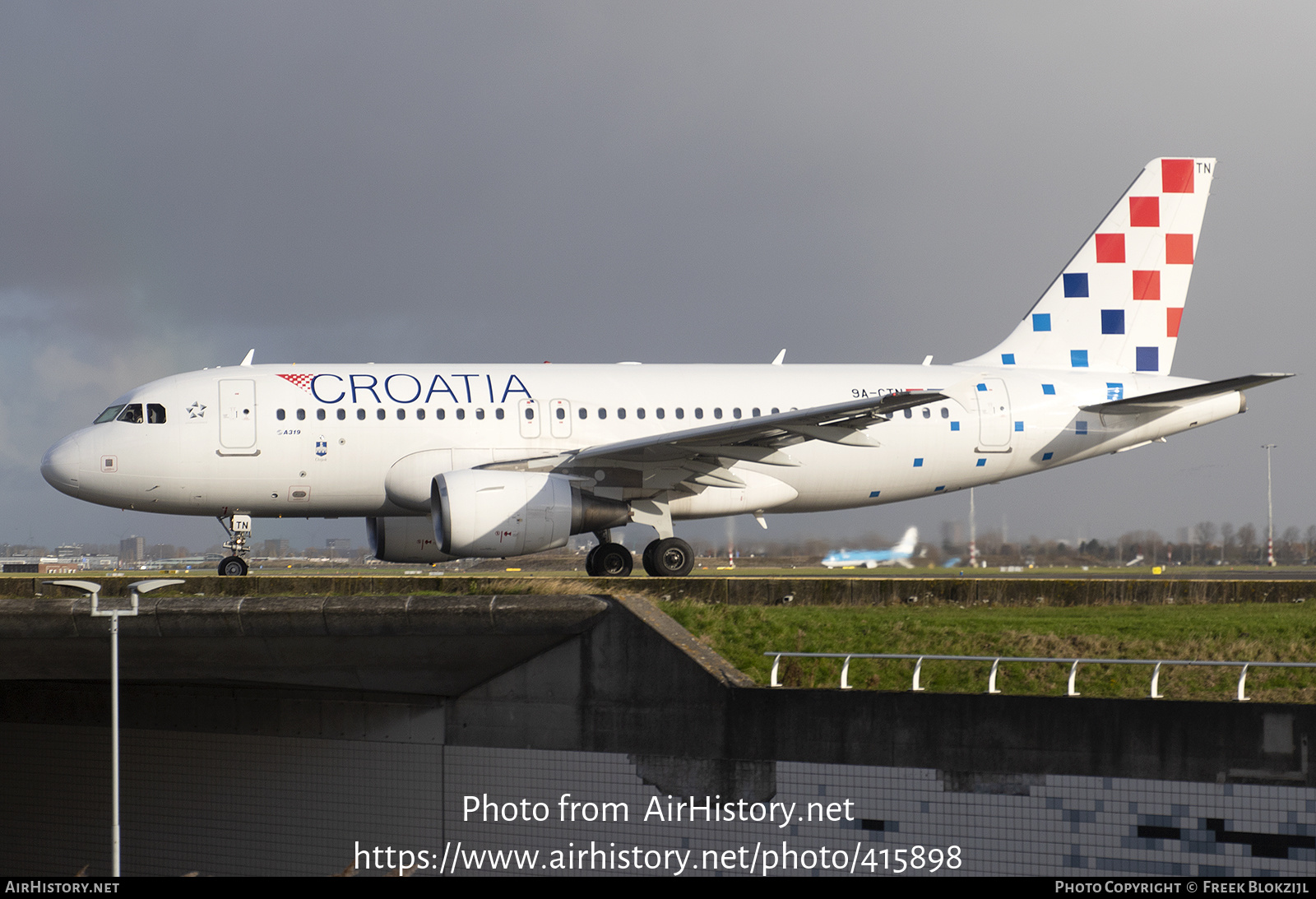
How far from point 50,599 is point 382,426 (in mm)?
6521

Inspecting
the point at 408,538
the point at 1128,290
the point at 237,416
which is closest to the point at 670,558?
the point at 408,538

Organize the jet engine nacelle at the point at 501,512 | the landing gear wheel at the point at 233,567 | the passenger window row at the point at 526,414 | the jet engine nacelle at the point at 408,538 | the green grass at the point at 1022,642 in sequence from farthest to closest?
the jet engine nacelle at the point at 408,538
the passenger window row at the point at 526,414
the landing gear wheel at the point at 233,567
the jet engine nacelle at the point at 501,512
the green grass at the point at 1022,642

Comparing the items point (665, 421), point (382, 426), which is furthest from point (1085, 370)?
point (382, 426)

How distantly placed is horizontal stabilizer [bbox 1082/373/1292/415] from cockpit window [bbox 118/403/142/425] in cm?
1642

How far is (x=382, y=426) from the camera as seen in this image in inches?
814

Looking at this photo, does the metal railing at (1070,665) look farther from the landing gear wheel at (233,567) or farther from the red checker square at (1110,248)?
the red checker square at (1110,248)

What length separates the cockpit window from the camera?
20.5 m

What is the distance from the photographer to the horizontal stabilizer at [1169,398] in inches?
801

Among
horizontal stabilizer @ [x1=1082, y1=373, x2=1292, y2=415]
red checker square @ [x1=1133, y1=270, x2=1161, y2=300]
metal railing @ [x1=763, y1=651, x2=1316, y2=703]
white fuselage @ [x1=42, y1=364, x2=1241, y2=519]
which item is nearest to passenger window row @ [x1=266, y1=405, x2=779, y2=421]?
white fuselage @ [x1=42, y1=364, x2=1241, y2=519]

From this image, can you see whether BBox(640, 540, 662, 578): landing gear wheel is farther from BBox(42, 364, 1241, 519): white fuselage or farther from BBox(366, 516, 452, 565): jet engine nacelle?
BBox(366, 516, 452, 565): jet engine nacelle

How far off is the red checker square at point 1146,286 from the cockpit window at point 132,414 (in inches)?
718

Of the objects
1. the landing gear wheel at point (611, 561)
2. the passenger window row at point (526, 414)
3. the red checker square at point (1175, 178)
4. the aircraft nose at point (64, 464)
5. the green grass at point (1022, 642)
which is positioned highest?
the red checker square at point (1175, 178)

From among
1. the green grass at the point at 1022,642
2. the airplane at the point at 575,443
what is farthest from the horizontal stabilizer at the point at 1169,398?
the green grass at the point at 1022,642

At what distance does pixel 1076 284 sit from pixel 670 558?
10139mm
